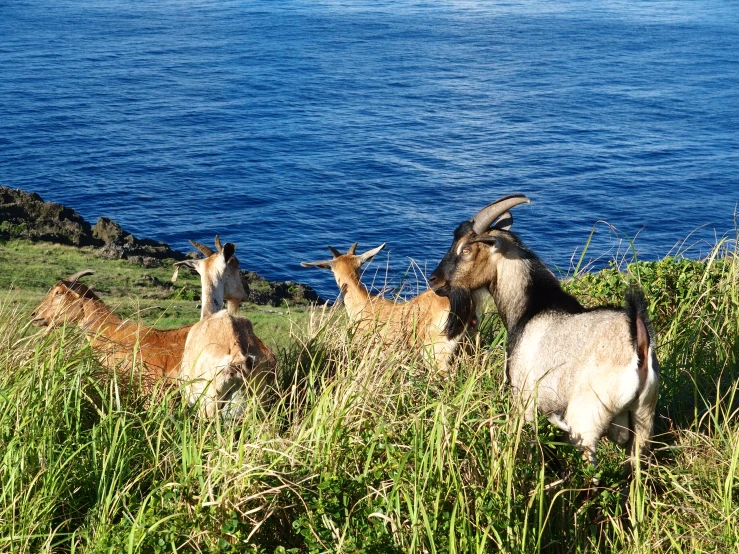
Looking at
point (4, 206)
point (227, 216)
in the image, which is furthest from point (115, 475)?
point (227, 216)

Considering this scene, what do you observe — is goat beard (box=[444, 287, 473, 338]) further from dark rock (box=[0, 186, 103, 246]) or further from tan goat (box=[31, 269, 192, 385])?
dark rock (box=[0, 186, 103, 246])

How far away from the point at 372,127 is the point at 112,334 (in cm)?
4379

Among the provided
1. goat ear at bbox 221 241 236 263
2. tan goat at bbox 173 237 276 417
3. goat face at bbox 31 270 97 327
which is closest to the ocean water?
goat ear at bbox 221 241 236 263

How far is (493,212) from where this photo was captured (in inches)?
239

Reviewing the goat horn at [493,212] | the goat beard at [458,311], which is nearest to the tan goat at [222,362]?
the goat beard at [458,311]

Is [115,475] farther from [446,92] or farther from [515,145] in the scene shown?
[446,92]

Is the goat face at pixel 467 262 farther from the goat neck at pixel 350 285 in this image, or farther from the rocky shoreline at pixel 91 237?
the rocky shoreline at pixel 91 237

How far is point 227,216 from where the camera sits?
38.1 m

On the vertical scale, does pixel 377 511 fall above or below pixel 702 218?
above

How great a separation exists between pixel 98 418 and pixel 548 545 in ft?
9.07

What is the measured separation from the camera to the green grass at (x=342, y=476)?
4.65 meters

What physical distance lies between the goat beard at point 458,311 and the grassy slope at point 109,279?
8550 mm

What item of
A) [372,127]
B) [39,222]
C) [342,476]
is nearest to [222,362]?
[342,476]

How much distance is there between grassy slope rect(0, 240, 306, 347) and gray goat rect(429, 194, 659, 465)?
9.38m
